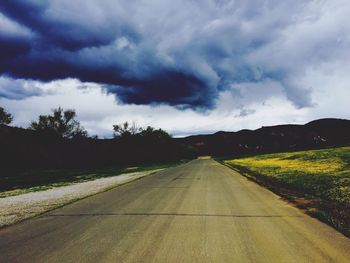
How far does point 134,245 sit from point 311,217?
551 centimetres

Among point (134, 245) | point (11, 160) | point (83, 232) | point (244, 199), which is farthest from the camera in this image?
point (11, 160)

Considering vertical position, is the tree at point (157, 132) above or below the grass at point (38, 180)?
above

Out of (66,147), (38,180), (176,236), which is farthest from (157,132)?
(176,236)

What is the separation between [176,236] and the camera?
6.62 meters

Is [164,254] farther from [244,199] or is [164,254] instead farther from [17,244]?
[244,199]

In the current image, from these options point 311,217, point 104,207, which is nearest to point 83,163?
point 104,207

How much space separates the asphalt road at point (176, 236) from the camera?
17.5 ft

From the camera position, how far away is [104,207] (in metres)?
10.9

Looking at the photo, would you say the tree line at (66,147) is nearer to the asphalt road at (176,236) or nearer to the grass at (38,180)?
the grass at (38,180)

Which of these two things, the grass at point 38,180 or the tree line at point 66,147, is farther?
the tree line at point 66,147

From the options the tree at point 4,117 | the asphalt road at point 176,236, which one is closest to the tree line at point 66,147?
the tree at point 4,117

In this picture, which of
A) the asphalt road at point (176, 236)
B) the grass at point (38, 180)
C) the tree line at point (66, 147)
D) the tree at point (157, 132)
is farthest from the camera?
the tree at point (157, 132)

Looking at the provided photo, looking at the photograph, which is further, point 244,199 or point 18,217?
point 244,199

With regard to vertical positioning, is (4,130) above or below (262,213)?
above
